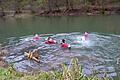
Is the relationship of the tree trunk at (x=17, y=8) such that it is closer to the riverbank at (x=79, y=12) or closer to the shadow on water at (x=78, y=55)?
the riverbank at (x=79, y=12)

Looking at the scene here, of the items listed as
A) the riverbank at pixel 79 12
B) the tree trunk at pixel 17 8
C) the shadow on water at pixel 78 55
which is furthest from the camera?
the tree trunk at pixel 17 8

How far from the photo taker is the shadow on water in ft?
66.8

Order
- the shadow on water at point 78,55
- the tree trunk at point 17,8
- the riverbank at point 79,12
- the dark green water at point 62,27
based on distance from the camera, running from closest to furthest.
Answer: the shadow on water at point 78,55 < the dark green water at point 62,27 < the riverbank at point 79,12 < the tree trunk at point 17,8

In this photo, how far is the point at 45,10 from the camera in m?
68.9

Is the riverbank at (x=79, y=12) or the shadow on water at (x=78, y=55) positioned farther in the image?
the riverbank at (x=79, y=12)

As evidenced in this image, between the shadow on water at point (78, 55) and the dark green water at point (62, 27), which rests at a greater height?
the shadow on water at point (78, 55)

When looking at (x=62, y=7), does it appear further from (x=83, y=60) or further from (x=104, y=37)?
(x=83, y=60)

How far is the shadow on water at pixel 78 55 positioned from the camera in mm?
20359

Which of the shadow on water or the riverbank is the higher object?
the shadow on water

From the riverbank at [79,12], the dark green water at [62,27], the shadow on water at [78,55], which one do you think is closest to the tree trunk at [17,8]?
the riverbank at [79,12]

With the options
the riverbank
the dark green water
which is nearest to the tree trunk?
the riverbank

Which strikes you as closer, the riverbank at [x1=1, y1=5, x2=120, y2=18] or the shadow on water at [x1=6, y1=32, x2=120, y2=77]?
the shadow on water at [x1=6, y1=32, x2=120, y2=77]

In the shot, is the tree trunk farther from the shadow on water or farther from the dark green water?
the shadow on water

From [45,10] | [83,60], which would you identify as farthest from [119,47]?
[45,10]
